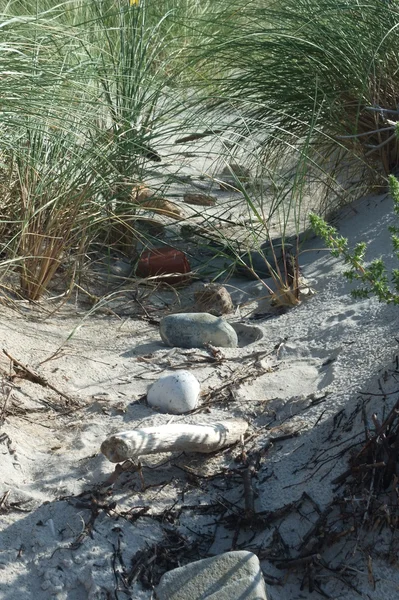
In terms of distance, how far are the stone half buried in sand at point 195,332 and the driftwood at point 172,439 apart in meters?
0.68

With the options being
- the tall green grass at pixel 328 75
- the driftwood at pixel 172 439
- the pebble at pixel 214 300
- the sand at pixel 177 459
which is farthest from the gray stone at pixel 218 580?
the tall green grass at pixel 328 75

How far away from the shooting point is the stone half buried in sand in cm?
312

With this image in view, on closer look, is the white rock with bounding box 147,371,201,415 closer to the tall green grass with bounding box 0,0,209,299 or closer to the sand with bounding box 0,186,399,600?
the sand with bounding box 0,186,399,600

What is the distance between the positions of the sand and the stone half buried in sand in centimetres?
6

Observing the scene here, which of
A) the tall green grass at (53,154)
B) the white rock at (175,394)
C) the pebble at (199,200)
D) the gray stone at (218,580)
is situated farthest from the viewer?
the pebble at (199,200)

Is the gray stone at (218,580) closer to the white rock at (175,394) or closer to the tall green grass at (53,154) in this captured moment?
the white rock at (175,394)

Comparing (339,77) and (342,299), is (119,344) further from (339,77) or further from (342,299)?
(339,77)

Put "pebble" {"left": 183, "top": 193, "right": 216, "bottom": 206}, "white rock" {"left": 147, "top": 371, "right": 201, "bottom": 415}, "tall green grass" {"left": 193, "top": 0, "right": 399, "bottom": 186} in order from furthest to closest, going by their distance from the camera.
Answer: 1. "pebble" {"left": 183, "top": 193, "right": 216, "bottom": 206}
2. "tall green grass" {"left": 193, "top": 0, "right": 399, "bottom": 186}
3. "white rock" {"left": 147, "top": 371, "right": 201, "bottom": 415}

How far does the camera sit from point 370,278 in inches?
88.5

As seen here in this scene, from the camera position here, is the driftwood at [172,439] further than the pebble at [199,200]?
Answer: No

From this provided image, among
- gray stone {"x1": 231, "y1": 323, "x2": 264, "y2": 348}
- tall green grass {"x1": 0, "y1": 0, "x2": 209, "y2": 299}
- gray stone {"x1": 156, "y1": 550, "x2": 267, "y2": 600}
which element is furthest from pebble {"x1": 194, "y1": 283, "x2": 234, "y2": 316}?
Result: gray stone {"x1": 156, "y1": 550, "x2": 267, "y2": 600}

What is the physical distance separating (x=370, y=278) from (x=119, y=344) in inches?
48.4

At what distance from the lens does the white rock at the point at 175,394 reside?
8.64 feet

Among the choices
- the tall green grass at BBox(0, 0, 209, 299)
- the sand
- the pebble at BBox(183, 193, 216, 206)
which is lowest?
the sand
